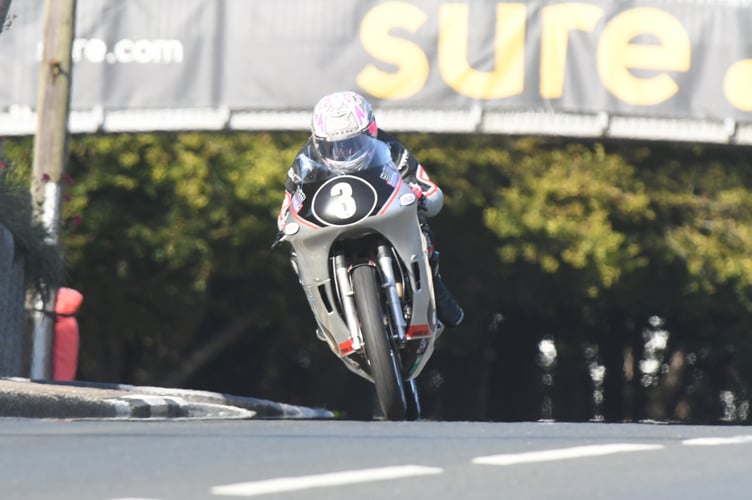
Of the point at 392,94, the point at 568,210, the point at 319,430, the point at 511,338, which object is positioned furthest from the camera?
the point at 511,338

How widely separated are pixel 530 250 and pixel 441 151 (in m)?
1.80

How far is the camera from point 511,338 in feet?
116

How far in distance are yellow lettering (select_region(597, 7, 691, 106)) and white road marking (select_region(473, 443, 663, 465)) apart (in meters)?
17.1

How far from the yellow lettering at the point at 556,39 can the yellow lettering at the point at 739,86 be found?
172 centimetres

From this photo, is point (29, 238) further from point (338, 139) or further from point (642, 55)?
point (642, 55)

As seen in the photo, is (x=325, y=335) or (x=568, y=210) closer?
(x=325, y=335)

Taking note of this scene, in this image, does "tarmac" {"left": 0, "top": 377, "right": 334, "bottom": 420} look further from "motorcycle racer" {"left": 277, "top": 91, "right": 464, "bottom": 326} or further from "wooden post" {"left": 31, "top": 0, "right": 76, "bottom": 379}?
"wooden post" {"left": 31, "top": 0, "right": 76, "bottom": 379}

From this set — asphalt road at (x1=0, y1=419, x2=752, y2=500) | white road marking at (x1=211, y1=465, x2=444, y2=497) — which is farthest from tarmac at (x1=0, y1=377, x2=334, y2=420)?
white road marking at (x1=211, y1=465, x2=444, y2=497)

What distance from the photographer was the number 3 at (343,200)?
30.7ft

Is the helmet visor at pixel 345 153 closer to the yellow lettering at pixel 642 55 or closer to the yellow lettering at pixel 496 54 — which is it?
the yellow lettering at pixel 496 54

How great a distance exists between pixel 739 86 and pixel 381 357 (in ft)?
48.6

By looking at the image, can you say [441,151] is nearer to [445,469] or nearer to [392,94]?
[392,94]

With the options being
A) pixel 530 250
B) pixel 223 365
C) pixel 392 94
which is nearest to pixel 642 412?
pixel 223 365

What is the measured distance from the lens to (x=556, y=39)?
914 inches
